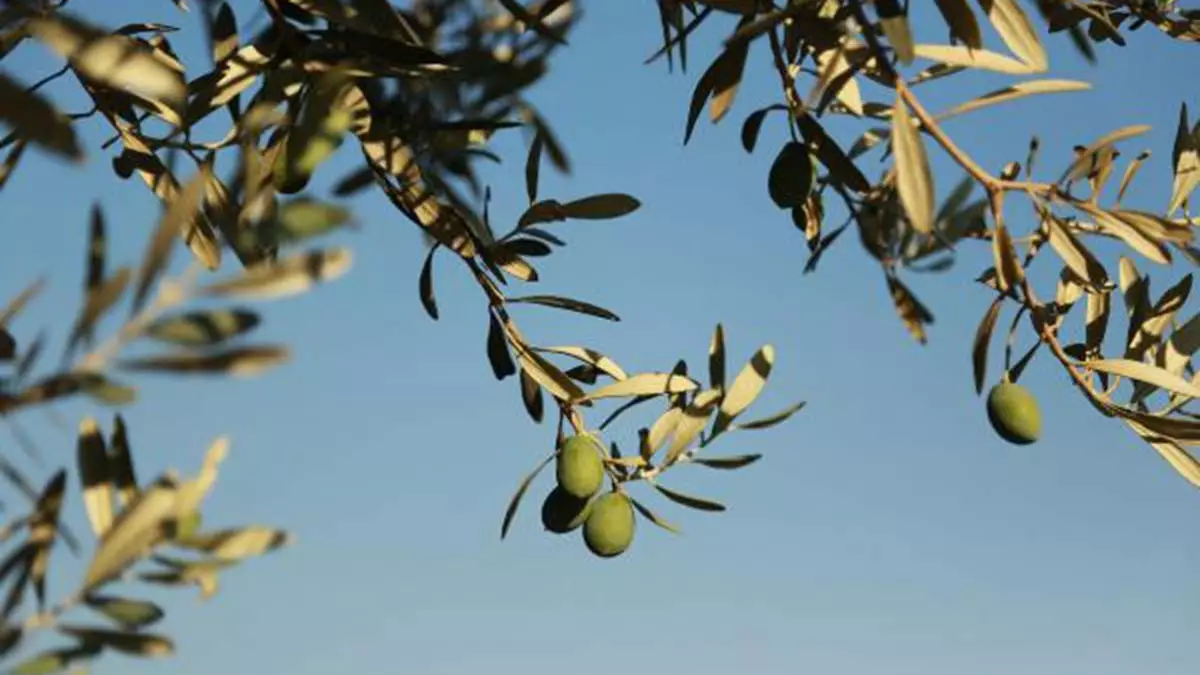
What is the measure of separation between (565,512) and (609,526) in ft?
0.23

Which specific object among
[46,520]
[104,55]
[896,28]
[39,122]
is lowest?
[46,520]

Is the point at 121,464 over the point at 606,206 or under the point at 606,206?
under

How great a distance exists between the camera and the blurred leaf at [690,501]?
229 centimetres

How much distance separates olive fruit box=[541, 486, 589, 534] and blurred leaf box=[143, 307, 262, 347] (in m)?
1.20

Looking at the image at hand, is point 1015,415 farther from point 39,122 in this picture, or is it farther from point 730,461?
point 39,122

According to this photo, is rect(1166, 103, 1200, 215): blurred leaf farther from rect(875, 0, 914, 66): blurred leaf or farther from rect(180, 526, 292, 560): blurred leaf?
rect(180, 526, 292, 560): blurred leaf

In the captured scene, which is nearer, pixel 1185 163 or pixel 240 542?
pixel 240 542

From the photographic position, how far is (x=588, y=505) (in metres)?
2.33

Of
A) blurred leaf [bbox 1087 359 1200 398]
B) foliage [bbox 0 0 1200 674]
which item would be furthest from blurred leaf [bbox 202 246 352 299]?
blurred leaf [bbox 1087 359 1200 398]

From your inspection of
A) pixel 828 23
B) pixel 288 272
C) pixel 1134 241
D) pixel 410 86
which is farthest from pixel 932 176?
pixel 288 272

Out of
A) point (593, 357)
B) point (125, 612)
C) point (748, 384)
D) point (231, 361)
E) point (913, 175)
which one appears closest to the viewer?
point (231, 361)

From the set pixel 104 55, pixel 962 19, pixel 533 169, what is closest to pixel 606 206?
pixel 533 169

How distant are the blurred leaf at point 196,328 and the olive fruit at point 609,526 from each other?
46.9 inches

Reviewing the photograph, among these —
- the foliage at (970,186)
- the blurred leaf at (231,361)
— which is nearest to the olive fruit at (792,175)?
the foliage at (970,186)
